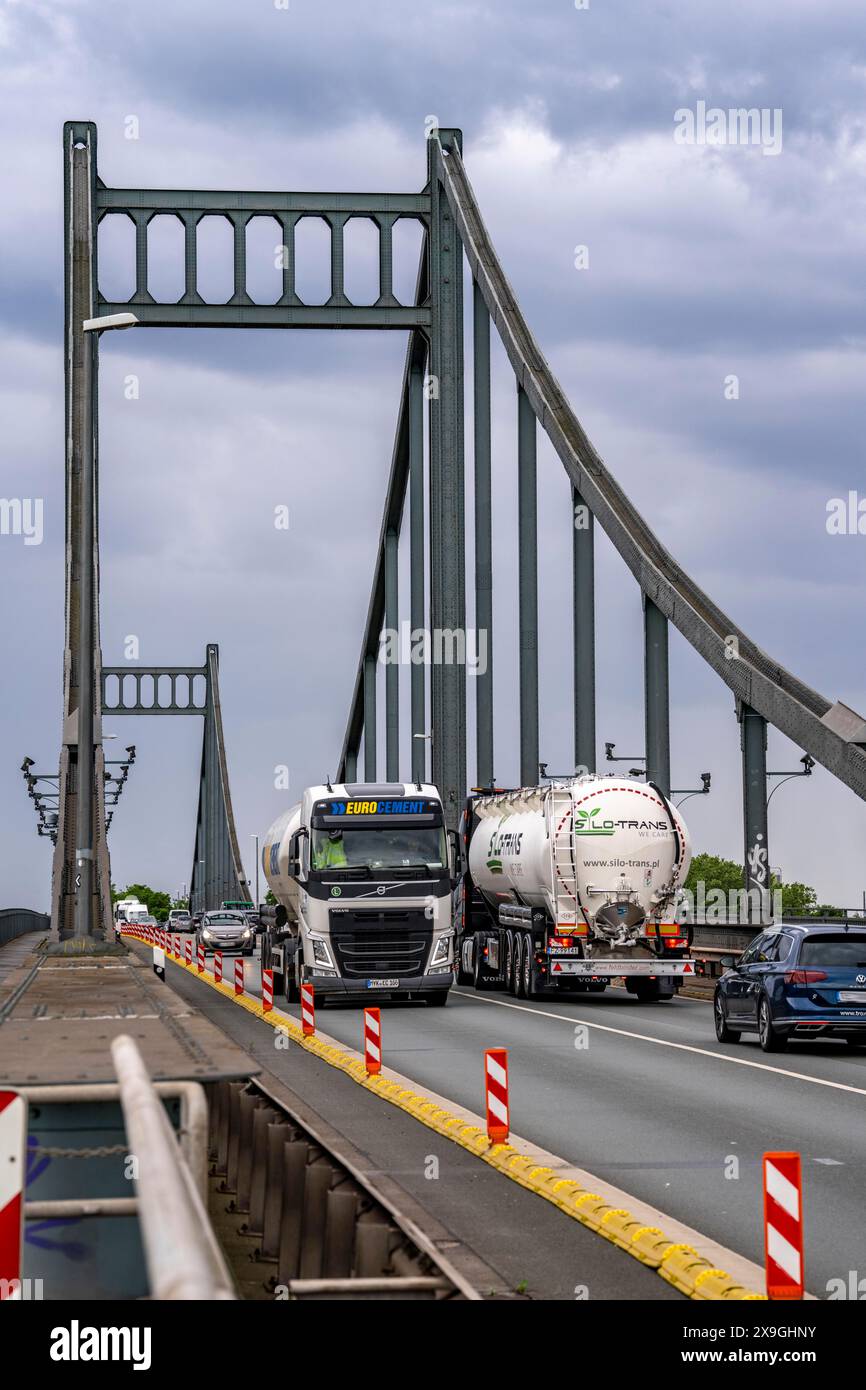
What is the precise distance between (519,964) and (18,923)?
46678 millimetres

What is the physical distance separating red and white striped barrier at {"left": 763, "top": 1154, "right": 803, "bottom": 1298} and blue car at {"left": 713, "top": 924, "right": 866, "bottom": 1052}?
499 inches

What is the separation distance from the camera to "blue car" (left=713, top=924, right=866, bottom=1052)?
20.8 metres

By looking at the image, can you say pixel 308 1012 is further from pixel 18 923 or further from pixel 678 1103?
pixel 18 923

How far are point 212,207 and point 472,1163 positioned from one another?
40029 mm

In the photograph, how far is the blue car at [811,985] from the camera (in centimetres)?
2078

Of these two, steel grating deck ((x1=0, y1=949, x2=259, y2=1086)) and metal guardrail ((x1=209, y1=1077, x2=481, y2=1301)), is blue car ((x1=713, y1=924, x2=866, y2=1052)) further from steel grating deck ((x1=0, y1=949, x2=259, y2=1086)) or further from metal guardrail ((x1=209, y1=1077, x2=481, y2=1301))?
metal guardrail ((x1=209, y1=1077, x2=481, y2=1301))

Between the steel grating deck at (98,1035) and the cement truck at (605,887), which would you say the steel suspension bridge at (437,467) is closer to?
the cement truck at (605,887)

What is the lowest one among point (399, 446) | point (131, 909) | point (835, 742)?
point (131, 909)

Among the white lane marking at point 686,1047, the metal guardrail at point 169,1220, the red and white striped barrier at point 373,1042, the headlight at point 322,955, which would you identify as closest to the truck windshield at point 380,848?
the headlight at point 322,955

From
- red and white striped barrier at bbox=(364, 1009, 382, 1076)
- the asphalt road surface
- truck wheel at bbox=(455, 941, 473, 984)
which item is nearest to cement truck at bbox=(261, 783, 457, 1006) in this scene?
A: the asphalt road surface

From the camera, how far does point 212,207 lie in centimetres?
4978

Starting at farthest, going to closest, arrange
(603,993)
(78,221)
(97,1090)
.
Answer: (78,221), (603,993), (97,1090)
